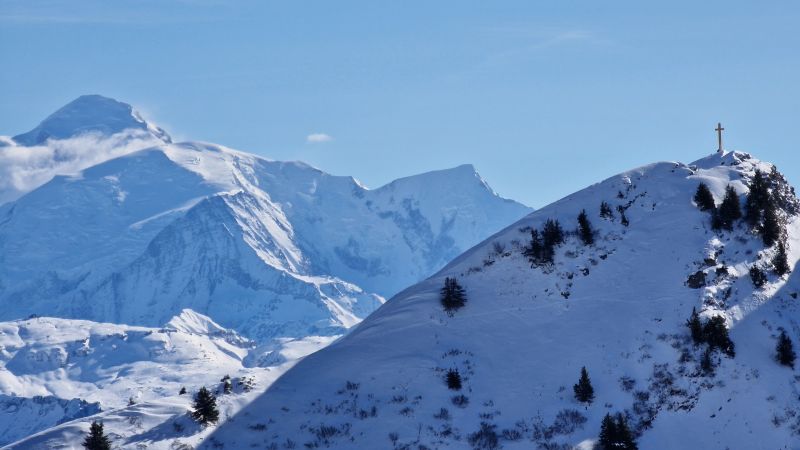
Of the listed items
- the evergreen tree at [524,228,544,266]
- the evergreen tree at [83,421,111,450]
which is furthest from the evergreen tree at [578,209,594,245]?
the evergreen tree at [83,421,111,450]

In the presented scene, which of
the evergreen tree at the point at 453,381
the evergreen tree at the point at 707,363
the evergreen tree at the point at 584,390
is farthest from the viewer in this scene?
the evergreen tree at the point at 453,381

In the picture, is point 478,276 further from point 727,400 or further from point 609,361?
point 727,400

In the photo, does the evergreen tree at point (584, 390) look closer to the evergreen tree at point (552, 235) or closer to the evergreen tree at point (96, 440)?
the evergreen tree at point (552, 235)

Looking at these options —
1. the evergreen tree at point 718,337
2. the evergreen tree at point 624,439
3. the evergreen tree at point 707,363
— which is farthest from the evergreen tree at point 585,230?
the evergreen tree at point 624,439

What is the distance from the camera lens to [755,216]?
259 feet

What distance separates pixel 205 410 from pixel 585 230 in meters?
31.6

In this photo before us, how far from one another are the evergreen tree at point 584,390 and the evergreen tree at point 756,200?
21874 millimetres

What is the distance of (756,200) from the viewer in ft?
262

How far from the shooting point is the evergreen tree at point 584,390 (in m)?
63.7

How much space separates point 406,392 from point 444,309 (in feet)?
37.4

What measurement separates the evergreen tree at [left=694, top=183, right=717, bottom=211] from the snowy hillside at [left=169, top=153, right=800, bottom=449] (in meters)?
0.71

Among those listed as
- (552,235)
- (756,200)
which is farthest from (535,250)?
(756,200)

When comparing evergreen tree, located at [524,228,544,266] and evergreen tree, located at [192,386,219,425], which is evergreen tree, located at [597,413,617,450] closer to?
evergreen tree, located at [192,386,219,425]

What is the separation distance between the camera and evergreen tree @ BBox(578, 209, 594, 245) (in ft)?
266
